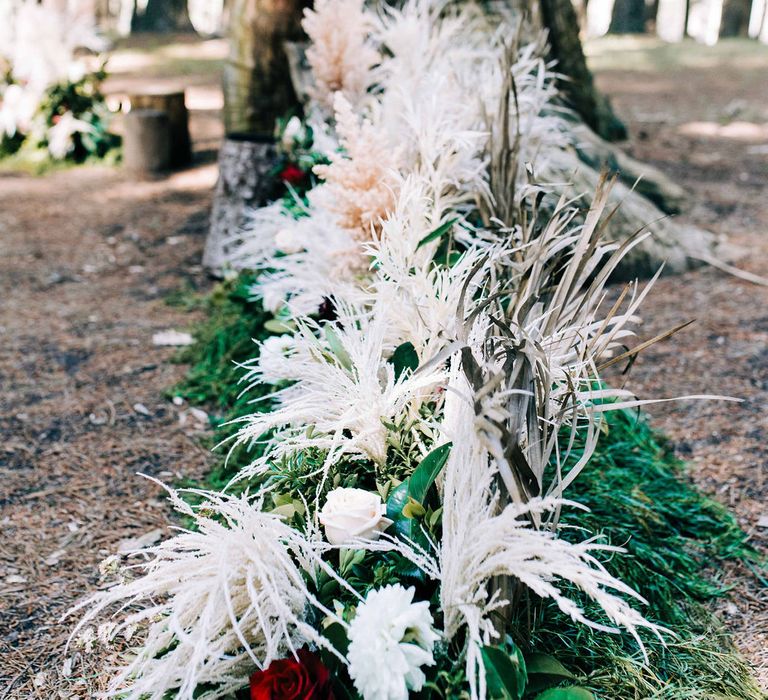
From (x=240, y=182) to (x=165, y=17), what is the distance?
10.0m

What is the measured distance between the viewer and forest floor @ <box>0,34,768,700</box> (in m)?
2.19

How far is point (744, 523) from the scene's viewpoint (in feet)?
7.97

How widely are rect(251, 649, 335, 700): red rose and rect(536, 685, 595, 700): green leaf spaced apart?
16.2 inches

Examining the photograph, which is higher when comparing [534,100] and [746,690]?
[534,100]

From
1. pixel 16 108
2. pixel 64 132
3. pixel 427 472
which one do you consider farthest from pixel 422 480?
pixel 16 108

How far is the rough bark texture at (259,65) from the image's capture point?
4.71 metres

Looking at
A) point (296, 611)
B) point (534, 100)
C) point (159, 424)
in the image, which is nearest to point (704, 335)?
point (534, 100)

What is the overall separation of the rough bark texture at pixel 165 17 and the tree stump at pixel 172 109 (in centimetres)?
766

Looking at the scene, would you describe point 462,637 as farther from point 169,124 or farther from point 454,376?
point 169,124

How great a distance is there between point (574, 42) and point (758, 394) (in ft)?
10.8

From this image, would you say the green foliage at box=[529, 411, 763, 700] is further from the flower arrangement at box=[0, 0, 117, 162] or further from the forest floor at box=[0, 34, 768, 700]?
the flower arrangement at box=[0, 0, 117, 162]

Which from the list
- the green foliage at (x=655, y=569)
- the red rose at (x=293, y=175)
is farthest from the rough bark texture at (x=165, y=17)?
the green foliage at (x=655, y=569)

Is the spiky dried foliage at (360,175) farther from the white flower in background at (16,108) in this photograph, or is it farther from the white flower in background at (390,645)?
the white flower in background at (16,108)

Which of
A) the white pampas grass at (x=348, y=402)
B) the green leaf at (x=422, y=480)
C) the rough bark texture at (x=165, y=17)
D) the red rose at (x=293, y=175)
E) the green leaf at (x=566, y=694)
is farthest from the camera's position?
the rough bark texture at (x=165, y=17)
